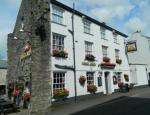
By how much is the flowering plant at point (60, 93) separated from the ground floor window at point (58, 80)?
355 mm

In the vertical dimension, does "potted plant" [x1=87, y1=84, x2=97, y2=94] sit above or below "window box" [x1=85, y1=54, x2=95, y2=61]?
below

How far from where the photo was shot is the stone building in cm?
1781

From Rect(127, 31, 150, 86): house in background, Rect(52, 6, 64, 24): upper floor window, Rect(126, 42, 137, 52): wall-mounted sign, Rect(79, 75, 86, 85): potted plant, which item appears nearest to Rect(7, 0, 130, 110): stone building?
Rect(52, 6, 64, 24): upper floor window

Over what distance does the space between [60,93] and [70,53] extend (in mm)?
3761

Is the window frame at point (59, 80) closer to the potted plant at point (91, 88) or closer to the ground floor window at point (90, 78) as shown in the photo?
the potted plant at point (91, 88)

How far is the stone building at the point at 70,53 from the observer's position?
701 inches

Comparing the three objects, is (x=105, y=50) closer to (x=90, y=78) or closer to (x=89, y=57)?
(x=89, y=57)

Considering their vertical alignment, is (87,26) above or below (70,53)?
above

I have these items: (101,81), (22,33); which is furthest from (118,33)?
(22,33)

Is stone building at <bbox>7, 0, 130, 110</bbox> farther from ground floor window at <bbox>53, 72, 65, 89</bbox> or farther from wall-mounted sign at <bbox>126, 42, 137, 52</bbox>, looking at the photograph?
wall-mounted sign at <bbox>126, 42, 137, 52</bbox>

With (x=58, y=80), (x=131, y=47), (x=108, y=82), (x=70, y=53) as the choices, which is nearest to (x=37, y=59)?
(x=58, y=80)

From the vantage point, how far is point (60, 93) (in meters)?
17.3

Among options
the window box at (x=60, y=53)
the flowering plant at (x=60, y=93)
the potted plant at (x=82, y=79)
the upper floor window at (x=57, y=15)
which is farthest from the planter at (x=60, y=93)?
the upper floor window at (x=57, y=15)

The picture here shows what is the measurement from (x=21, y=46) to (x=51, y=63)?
193 inches
